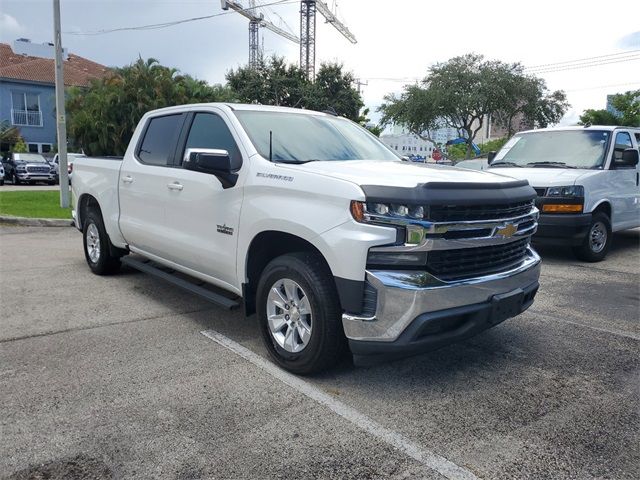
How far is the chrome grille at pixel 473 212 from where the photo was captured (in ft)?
11.1

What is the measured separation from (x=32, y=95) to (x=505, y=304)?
4109 centimetres

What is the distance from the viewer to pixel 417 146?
99.6 metres

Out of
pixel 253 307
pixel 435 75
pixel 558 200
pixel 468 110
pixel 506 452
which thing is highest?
pixel 435 75

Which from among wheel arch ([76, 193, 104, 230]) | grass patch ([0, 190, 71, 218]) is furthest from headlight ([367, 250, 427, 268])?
grass patch ([0, 190, 71, 218])

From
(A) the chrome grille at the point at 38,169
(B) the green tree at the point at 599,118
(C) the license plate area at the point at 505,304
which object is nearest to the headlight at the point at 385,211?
(C) the license plate area at the point at 505,304

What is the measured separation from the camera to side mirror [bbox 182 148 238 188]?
13.6 ft

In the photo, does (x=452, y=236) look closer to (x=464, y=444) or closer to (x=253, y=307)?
(x=464, y=444)

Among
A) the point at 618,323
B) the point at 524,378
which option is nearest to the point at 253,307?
the point at 524,378

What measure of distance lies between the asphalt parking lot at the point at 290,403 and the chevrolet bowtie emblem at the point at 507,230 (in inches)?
40.2

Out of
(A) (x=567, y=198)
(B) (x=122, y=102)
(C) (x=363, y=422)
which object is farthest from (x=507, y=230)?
(B) (x=122, y=102)

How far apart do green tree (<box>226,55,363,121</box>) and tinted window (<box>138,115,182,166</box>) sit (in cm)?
3097

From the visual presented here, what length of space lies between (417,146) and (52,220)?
9244 cm

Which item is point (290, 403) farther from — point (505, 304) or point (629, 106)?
point (629, 106)

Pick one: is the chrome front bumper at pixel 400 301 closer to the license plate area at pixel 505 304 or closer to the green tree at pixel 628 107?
the license plate area at pixel 505 304
